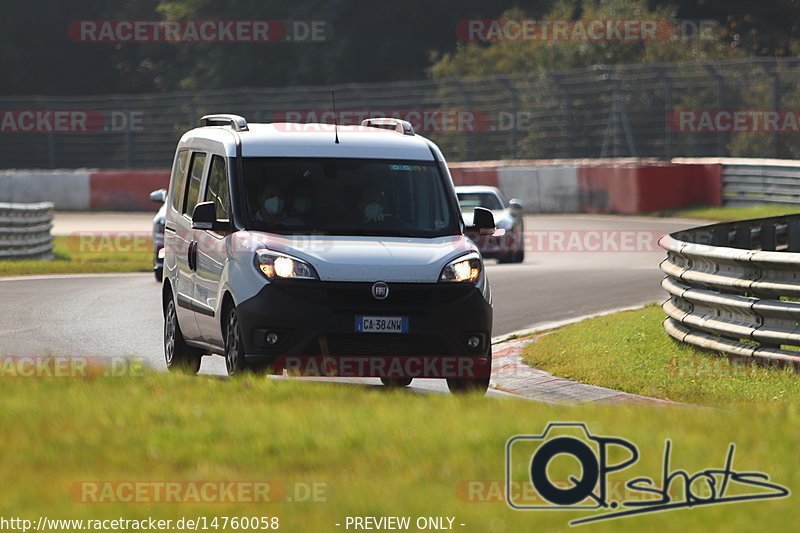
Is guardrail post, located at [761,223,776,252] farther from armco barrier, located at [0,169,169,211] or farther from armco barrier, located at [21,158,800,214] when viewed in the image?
armco barrier, located at [0,169,169,211]

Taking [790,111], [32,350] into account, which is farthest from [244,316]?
[790,111]

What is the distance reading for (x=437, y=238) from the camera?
37.6 feet

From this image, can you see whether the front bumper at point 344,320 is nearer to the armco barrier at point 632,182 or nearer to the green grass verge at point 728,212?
the green grass verge at point 728,212

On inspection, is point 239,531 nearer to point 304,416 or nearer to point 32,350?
point 304,416

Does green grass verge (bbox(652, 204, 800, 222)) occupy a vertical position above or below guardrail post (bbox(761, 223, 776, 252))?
below

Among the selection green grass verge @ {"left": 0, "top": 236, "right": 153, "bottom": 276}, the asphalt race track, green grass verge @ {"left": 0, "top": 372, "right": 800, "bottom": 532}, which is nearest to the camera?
green grass verge @ {"left": 0, "top": 372, "right": 800, "bottom": 532}

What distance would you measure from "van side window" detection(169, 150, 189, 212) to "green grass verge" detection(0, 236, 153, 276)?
1229cm

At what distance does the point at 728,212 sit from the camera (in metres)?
34.6

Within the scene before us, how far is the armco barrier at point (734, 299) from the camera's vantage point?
12.3 meters

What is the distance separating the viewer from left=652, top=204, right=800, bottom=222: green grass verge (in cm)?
3300

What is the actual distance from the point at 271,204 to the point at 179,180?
199cm

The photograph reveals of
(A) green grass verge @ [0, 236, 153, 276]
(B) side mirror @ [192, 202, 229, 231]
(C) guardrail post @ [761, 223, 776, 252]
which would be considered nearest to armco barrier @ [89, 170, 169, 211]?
(A) green grass verge @ [0, 236, 153, 276]

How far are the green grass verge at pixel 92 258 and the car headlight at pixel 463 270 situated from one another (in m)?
15.4

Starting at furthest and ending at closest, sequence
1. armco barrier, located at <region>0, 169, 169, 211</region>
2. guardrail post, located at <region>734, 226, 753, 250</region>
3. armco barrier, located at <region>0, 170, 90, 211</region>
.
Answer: armco barrier, located at <region>0, 170, 90, 211</region> → armco barrier, located at <region>0, 169, 169, 211</region> → guardrail post, located at <region>734, 226, 753, 250</region>
